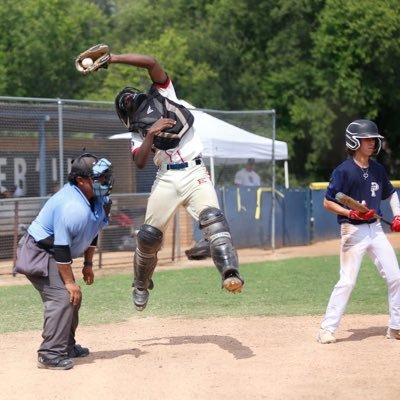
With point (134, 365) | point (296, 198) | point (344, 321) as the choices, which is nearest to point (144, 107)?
point (134, 365)

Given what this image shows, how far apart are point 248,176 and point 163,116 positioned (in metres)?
11.4

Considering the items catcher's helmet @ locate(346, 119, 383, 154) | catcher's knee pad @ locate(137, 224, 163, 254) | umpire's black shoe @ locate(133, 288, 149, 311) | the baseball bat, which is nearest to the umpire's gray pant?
catcher's knee pad @ locate(137, 224, 163, 254)

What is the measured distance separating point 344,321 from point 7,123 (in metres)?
7.19

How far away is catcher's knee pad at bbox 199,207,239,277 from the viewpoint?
7449mm

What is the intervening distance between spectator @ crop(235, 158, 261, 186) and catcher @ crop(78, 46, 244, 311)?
35.8 feet

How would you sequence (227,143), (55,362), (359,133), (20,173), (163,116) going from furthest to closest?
1. (227,143)
2. (20,173)
3. (359,133)
4. (163,116)
5. (55,362)

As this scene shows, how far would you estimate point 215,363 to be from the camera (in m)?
7.50

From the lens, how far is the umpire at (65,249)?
7336 millimetres

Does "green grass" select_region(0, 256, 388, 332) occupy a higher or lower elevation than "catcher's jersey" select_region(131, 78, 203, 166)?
lower

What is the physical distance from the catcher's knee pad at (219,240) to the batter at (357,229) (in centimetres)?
116

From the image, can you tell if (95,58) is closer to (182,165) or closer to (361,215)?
(182,165)

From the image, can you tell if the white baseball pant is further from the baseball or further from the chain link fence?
the chain link fence

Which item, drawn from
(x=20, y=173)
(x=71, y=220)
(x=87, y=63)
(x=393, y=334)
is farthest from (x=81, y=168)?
(x=20, y=173)

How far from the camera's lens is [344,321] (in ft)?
31.8
